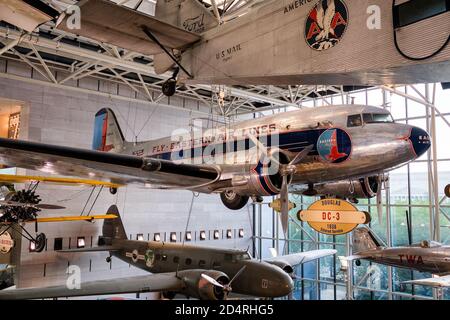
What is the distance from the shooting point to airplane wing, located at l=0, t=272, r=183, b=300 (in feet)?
21.1

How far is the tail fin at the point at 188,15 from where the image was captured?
17.6ft

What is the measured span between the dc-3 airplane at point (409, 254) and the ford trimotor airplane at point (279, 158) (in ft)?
16.5

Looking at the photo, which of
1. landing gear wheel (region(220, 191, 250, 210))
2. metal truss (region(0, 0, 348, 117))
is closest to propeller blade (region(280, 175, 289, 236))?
landing gear wheel (region(220, 191, 250, 210))

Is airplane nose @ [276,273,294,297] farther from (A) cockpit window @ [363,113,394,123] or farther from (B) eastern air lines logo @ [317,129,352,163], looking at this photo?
(A) cockpit window @ [363,113,394,123]

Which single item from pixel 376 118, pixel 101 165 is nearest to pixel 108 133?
pixel 101 165

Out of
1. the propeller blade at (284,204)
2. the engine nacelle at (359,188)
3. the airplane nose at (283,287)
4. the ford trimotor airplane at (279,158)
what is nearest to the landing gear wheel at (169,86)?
the ford trimotor airplane at (279,158)

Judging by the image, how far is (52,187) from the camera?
517 inches

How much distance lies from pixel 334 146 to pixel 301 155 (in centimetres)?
54

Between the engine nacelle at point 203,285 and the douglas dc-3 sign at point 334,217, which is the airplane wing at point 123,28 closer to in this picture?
the douglas dc-3 sign at point 334,217

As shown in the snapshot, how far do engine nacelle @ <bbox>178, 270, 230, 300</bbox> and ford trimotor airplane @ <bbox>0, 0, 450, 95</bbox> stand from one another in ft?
16.0

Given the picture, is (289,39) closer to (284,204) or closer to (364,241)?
(284,204)
